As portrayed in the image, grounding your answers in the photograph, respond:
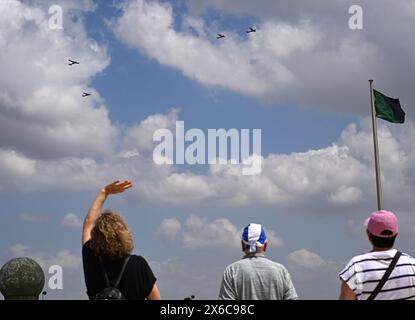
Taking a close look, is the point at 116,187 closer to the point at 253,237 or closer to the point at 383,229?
the point at 253,237

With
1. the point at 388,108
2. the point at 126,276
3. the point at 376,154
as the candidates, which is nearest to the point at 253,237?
the point at 126,276

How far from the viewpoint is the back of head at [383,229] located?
6.84m

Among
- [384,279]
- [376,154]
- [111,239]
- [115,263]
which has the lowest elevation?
[384,279]

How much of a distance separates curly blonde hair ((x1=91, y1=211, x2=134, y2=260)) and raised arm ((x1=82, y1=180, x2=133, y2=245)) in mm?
402

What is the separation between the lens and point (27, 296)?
13.2 meters

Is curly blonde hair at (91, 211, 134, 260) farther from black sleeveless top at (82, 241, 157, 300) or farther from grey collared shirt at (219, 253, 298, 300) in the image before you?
grey collared shirt at (219, 253, 298, 300)

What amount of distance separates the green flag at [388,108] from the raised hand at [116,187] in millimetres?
21444

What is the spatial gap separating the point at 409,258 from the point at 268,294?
1749 mm

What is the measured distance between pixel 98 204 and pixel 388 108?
870 inches

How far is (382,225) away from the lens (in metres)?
6.84

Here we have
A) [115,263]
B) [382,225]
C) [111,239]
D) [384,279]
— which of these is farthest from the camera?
[115,263]

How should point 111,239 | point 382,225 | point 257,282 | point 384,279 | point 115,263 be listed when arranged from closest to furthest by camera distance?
point 384,279 → point 382,225 → point 111,239 → point 115,263 → point 257,282

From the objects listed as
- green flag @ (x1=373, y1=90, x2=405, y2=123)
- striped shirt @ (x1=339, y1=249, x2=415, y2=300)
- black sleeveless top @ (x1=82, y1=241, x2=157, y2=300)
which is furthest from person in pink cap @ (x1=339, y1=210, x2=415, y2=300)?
green flag @ (x1=373, y1=90, x2=405, y2=123)
